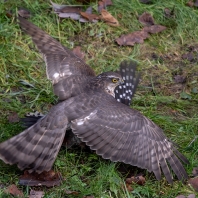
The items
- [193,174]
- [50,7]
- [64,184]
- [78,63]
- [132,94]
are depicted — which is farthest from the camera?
[50,7]

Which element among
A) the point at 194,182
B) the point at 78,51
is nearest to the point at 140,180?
the point at 194,182

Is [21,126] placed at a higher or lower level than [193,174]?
higher

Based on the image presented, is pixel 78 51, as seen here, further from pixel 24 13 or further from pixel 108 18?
pixel 24 13

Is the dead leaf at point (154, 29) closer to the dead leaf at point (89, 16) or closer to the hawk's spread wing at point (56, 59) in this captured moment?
the dead leaf at point (89, 16)

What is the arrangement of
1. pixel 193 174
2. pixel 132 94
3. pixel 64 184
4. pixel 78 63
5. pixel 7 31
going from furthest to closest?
1. pixel 7 31
2. pixel 132 94
3. pixel 78 63
4. pixel 193 174
5. pixel 64 184

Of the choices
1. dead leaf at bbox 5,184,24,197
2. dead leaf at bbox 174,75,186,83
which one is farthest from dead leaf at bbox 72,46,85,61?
dead leaf at bbox 5,184,24,197

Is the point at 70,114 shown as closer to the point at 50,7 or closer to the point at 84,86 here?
the point at 84,86

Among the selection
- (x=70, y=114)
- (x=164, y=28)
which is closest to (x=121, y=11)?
(x=164, y=28)
